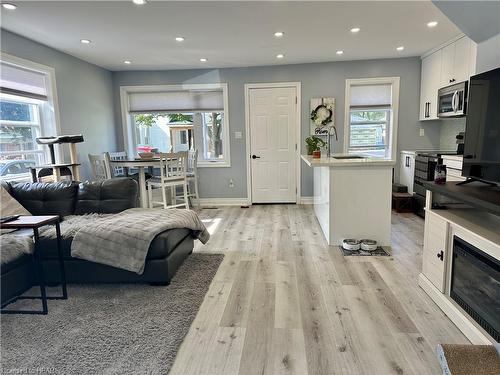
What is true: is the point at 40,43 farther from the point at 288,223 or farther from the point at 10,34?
the point at 288,223

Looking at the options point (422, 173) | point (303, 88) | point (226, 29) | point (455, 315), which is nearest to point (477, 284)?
point (455, 315)

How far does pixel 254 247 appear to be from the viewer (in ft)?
11.7

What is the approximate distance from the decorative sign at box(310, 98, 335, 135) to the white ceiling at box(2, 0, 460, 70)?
2.37 ft

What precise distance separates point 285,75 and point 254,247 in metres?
3.30

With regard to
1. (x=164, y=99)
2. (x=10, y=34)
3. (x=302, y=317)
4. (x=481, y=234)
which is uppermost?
(x=10, y=34)

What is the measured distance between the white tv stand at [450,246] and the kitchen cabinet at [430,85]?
3165 millimetres

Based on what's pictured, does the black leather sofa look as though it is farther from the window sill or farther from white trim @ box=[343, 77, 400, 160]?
white trim @ box=[343, 77, 400, 160]

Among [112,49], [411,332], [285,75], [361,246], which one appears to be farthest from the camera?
[285,75]

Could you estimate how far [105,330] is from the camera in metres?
2.01

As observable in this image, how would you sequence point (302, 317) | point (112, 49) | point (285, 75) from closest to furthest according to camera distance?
1. point (302, 317)
2. point (112, 49)
3. point (285, 75)

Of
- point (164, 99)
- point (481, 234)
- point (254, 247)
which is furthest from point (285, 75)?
point (481, 234)

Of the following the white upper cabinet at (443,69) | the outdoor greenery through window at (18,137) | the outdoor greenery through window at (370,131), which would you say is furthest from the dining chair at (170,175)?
the white upper cabinet at (443,69)

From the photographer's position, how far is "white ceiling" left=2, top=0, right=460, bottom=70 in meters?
2.98

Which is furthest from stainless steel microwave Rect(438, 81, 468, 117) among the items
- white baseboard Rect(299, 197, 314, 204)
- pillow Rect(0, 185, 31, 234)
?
pillow Rect(0, 185, 31, 234)
